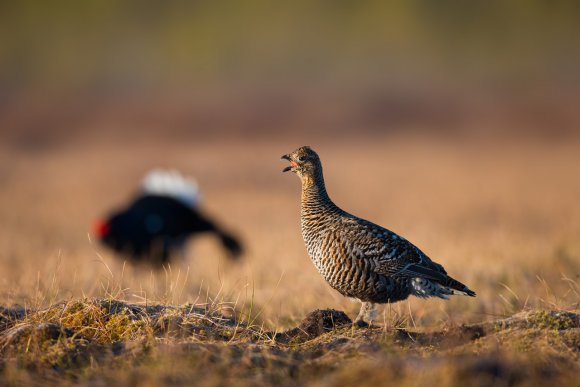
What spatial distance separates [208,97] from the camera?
160 feet

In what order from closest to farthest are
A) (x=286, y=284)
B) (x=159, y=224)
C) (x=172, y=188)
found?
(x=286, y=284) < (x=159, y=224) < (x=172, y=188)

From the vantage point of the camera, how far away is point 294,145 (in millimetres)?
37156

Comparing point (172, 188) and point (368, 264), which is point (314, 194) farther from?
point (172, 188)

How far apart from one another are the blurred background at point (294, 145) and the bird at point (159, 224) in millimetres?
423

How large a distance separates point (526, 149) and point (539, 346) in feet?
97.4

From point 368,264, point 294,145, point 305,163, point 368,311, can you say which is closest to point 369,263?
point 368,264

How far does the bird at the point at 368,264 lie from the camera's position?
19.1ft

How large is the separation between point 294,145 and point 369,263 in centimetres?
3144

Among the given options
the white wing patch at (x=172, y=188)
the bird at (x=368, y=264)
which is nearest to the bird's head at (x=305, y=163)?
the bird at (x=368, y=264)

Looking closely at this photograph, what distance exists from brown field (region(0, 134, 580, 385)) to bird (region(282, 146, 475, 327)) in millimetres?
251

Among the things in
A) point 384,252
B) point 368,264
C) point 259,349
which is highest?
point 384,252

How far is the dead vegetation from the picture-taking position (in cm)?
387

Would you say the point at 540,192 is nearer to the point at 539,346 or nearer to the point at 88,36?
the point at 539,346

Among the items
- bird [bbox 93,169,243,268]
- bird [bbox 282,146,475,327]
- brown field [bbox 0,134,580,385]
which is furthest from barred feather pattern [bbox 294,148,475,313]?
bird [bbox 93,169,243,268]
